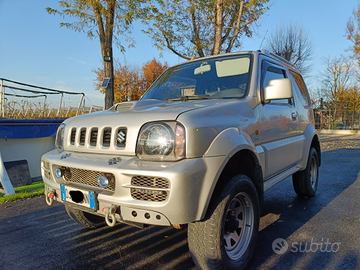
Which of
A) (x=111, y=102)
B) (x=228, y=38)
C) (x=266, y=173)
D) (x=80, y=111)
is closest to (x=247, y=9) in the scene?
(x=228, y=38)

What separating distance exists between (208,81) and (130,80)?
3155 cm

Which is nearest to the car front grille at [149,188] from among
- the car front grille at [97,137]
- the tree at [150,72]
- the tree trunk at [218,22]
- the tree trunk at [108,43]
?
the car front grille at [97,137]

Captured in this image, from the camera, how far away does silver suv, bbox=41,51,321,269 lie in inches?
67.4

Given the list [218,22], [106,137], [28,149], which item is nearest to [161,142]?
[106,137]

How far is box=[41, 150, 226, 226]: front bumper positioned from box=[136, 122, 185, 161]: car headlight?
2.1 inches

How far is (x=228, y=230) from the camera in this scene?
213 centimetres

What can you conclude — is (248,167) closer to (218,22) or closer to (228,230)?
(228,230)

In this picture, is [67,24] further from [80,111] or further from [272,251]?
[272,251]

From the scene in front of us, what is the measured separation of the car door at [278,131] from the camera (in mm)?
2777

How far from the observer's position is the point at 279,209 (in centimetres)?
381

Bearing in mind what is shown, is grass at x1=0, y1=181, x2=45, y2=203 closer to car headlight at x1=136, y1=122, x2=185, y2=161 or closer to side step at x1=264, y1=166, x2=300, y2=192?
car headlight at x1=136, y1=122, x2=185, y2=161

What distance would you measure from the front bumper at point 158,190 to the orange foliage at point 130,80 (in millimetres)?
29367

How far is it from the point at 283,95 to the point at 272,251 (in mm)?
1568
